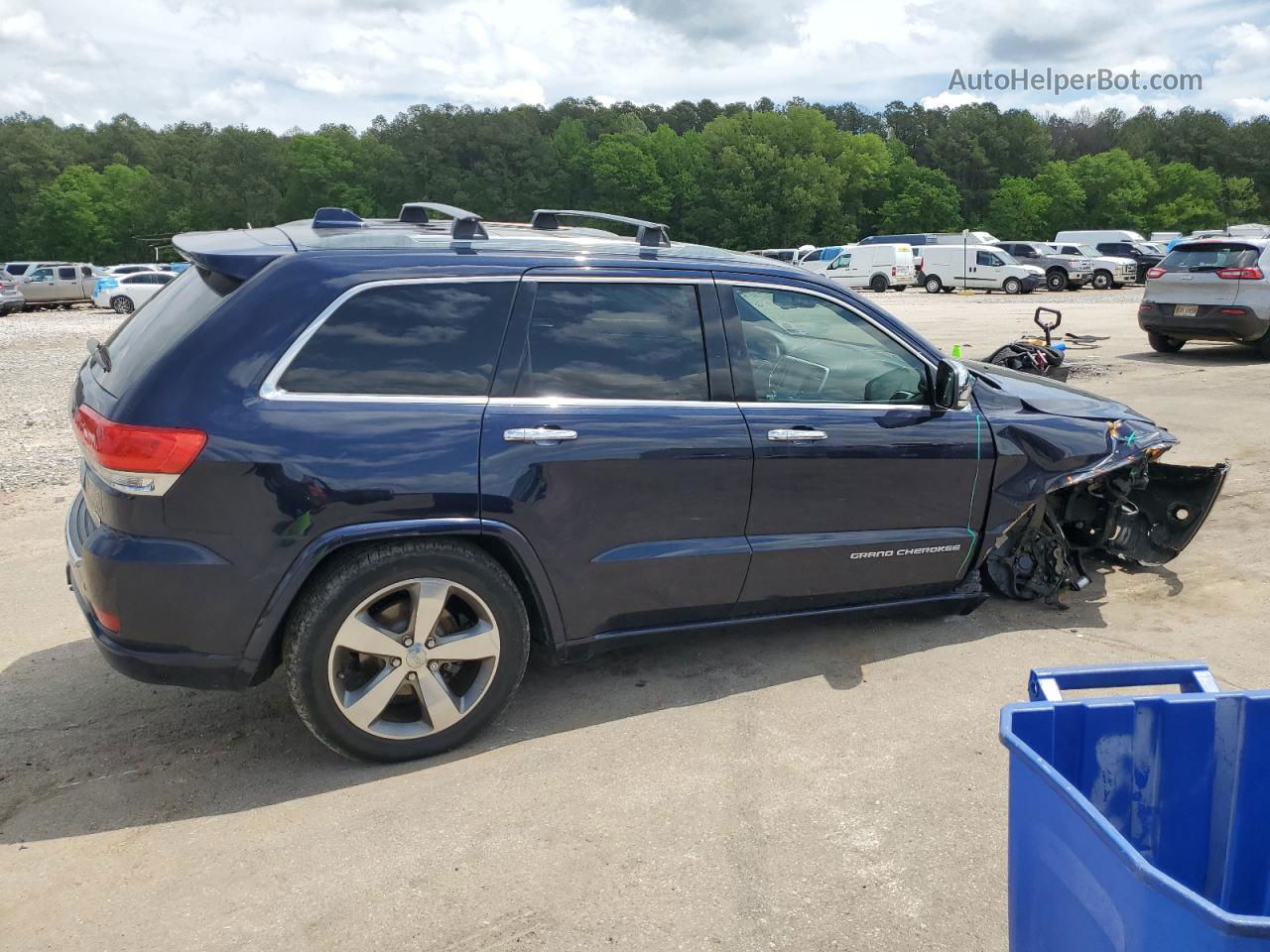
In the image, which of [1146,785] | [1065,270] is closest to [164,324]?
[1146,785]

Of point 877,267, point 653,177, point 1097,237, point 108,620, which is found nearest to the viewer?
point 108,620

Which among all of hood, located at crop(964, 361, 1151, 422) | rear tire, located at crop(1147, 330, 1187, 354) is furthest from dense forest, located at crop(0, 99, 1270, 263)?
hood, located at crop(964, 361, 1151, 422)

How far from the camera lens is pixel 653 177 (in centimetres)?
10125

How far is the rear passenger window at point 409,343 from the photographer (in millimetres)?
3330

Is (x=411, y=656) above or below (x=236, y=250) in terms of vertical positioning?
below

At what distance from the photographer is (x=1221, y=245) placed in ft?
46.6

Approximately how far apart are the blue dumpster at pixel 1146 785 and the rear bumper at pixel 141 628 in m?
2.49

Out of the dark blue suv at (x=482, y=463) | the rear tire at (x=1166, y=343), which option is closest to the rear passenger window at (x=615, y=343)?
the dark blue suv at (x=482, y=463)

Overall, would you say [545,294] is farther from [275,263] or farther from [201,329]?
[201,329]

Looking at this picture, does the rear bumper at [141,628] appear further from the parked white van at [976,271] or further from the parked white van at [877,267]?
the parked white van at [976,271]

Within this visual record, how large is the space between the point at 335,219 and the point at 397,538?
1.59 m

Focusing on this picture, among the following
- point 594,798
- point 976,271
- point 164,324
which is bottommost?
point 976,271

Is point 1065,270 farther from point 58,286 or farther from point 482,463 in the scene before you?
point 482,463

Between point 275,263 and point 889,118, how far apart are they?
5171 inches
